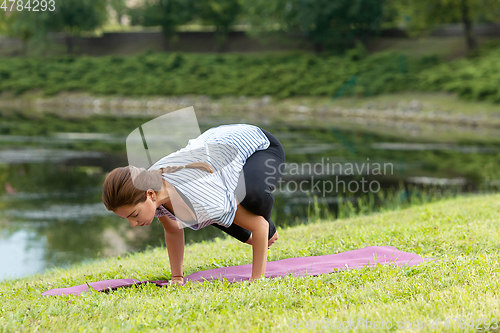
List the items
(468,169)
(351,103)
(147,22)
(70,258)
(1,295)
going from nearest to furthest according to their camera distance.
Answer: (1,295), (70,258), (468,169), (351,103), (147,22)

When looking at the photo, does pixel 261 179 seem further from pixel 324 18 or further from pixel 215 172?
pixel 324 18

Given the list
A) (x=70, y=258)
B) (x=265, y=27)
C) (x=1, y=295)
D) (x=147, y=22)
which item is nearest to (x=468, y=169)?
(x=70, y=258)

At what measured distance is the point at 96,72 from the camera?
4294cm

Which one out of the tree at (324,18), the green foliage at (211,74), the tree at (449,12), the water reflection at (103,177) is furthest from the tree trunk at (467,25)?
the water reflection at (103,177)

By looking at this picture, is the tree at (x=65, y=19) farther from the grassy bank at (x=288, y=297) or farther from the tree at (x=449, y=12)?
the grassy bank at (x=288, y=297)

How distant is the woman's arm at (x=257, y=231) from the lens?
420cm

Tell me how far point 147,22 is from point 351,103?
2516 centimetres

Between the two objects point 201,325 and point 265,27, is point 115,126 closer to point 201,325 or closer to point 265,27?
point 265,27

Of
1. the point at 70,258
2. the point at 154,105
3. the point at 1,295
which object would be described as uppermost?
the point at 1,295

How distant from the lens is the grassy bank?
3.33 m

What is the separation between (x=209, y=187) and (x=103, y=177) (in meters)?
10.5

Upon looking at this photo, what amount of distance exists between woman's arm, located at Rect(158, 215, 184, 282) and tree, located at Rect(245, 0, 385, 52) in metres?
36.1

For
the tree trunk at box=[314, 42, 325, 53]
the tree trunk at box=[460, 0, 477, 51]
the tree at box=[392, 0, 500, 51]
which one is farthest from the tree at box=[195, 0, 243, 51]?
the tree trunk at box=[460, 0, 477, 51]

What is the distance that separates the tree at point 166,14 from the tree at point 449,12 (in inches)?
802
